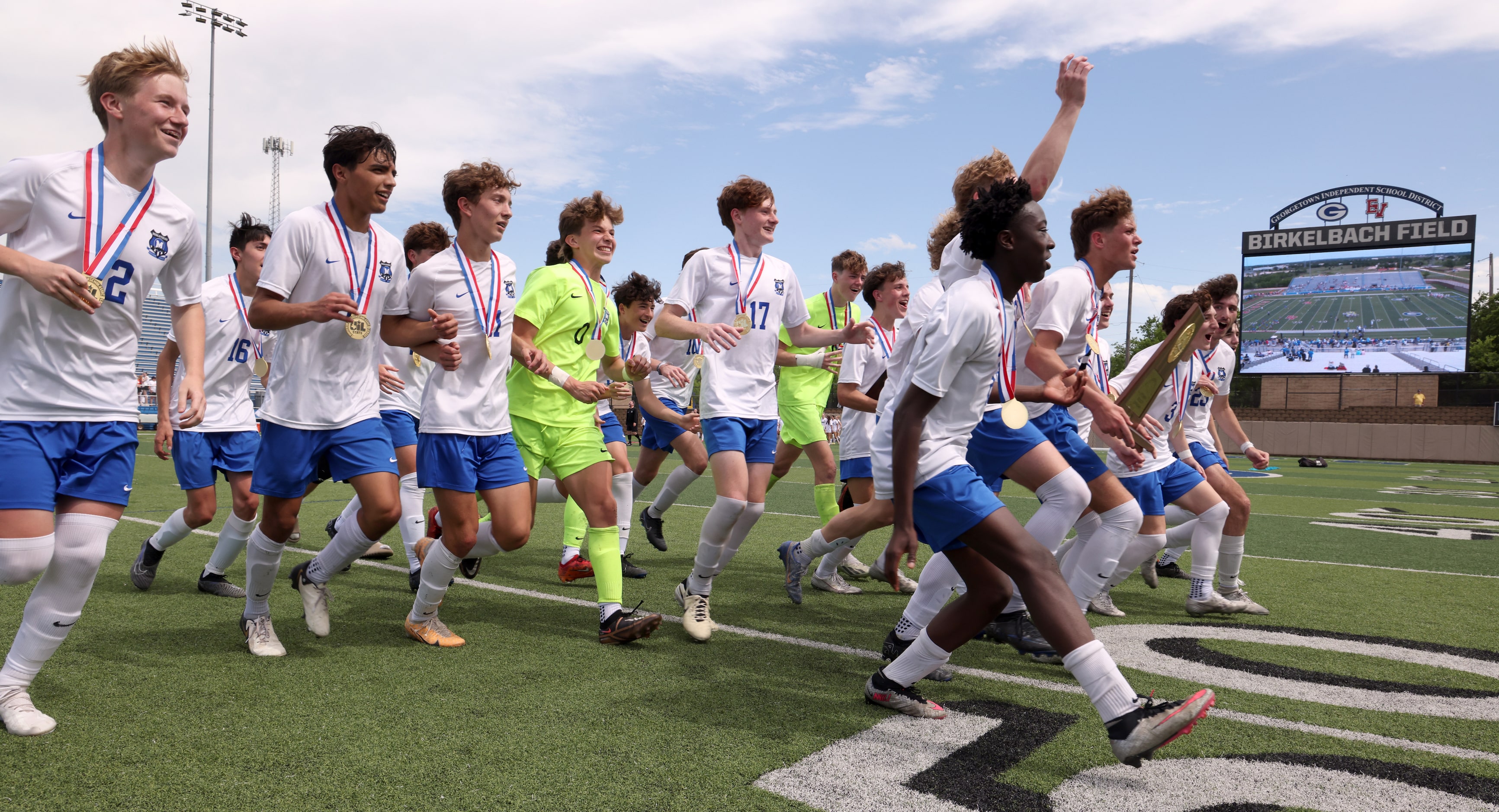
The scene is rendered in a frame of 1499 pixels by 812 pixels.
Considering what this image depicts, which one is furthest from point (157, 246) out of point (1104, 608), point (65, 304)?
point (1104, 608)

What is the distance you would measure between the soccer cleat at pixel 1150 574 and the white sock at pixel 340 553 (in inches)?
205

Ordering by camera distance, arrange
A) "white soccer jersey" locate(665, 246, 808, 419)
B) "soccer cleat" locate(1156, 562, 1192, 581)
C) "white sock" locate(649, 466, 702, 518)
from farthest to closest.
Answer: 1. "white sock" locate(649, 466, 702, 518)
2. "soccer cleat" locate(1156, 562, 1192, 581)
3. "white soccer jersey" locate(665, 246, 808, 419)

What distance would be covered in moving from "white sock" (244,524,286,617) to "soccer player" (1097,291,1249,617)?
4.61m

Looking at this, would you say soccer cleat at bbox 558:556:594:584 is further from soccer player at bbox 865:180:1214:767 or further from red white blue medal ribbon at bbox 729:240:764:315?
soccer player at bbox 865:180:1214:767

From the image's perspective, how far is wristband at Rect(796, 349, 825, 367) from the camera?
6840 millimetres

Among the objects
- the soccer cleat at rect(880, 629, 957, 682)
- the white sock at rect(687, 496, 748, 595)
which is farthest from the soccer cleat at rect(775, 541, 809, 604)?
the soccer cleat at rect(880, 629, 957, 682)

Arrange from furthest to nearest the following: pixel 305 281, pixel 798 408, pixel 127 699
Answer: pixel 798 408, pixel 305 281, pixel 127 699

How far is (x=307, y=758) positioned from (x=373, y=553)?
15.6ft

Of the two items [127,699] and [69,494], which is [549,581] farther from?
[69,494]

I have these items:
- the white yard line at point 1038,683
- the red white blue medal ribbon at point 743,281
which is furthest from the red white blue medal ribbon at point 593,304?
the white yard line at point 1038,683

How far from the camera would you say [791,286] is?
237 inches

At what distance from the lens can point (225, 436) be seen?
240 inches

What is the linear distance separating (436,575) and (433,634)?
0.30 metres

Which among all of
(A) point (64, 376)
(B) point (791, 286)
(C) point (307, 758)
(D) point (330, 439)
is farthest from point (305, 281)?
(B) point (791, 286)
